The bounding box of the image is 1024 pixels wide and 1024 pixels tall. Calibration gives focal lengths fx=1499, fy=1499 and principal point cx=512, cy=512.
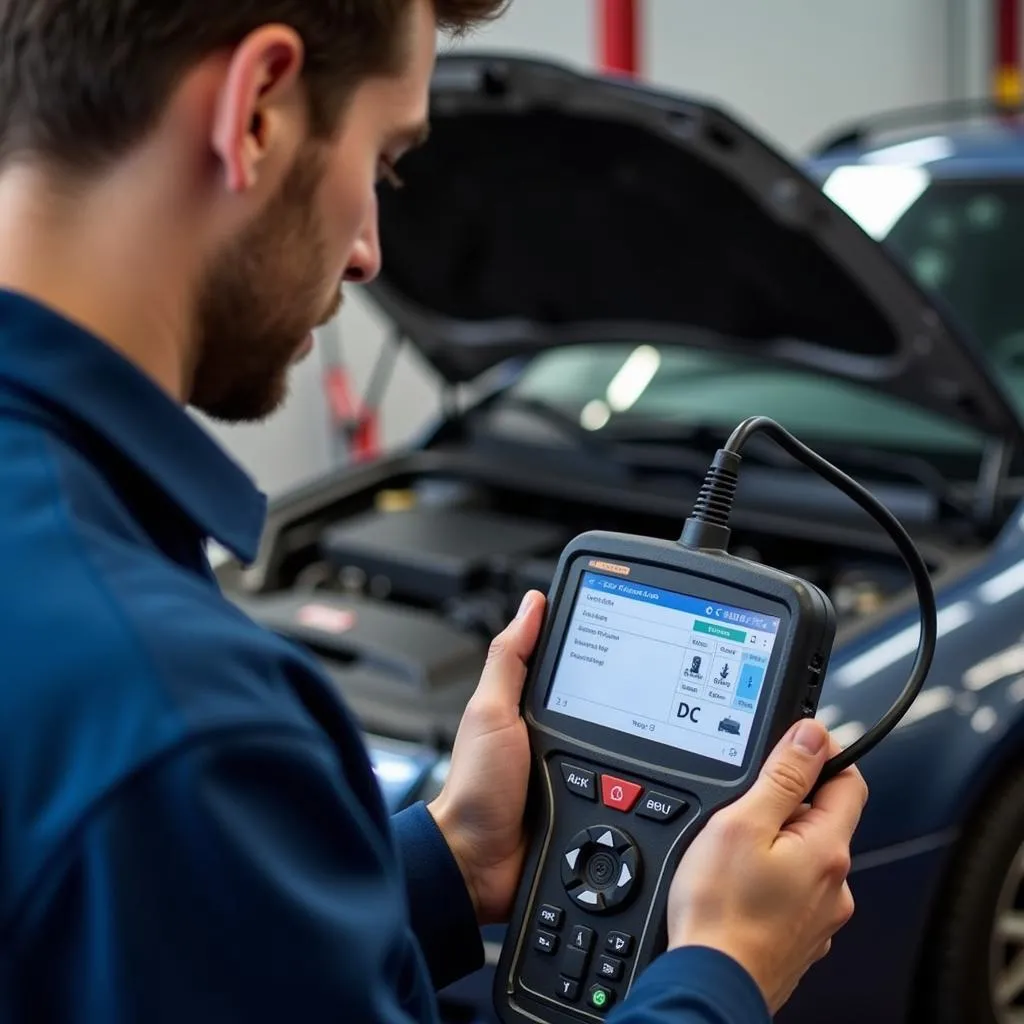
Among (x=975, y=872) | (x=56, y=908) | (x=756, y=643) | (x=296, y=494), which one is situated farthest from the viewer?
(x=296, y=494)

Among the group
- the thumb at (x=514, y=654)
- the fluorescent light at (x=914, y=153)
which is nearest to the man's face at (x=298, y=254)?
the thumb at (x=514, y=654)

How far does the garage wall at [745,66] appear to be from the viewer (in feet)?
16.1

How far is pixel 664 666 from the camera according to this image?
1.08m

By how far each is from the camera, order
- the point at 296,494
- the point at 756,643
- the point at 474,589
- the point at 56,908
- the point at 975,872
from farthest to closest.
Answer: the point at 296,494 → the point at 474,589 → the point at 975,872 → the point at 756,643 → the point at 56,908

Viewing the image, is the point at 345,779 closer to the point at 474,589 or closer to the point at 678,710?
the point at 678,710

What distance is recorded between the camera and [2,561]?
653 millimetres

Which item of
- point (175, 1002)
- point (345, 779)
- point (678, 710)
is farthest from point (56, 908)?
point (678, 710)

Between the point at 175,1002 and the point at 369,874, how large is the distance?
0.38 feet

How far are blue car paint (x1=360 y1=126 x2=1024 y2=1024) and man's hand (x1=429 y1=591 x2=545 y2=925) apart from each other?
0.59 metres

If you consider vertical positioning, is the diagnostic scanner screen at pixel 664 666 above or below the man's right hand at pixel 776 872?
above

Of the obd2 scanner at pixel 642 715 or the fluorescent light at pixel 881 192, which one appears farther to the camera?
the fluorescent light at pixel 881 192

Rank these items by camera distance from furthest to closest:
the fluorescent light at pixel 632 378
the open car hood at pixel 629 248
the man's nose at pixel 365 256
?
1. the fluorescent light at pixel 632 378
2. the open car hood at pixel 629 248
3. the man's nose at pixel 365 256

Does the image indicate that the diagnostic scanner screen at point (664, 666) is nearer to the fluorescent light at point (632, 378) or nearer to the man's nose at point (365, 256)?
the man's nose at point (365, 256)

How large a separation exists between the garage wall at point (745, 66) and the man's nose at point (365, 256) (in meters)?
3.56
